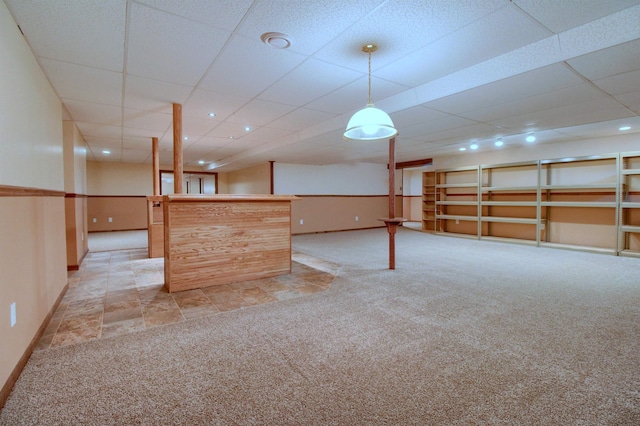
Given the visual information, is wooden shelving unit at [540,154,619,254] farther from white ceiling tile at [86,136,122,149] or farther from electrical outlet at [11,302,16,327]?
white ceiling tile at [86,136,122,149]

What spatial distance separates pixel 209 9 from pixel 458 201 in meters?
7.29

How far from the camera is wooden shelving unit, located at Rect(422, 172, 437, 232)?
27.7 feet

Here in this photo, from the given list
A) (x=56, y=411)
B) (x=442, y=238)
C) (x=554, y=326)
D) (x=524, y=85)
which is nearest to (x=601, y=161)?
(x=442, y=238)

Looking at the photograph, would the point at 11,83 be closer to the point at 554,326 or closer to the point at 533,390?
the point at 533,390

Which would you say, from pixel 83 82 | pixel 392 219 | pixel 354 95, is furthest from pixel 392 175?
pixel 83 82

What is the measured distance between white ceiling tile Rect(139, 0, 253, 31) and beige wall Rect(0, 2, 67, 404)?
946mm

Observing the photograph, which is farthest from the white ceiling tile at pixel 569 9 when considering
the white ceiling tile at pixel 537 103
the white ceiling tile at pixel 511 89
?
the white ceiling tile at pixel 537 103

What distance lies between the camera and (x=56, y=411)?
1.42 metres

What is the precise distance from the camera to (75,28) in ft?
7.08

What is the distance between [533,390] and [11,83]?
357 cm

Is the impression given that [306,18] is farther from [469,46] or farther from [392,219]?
[392,219]

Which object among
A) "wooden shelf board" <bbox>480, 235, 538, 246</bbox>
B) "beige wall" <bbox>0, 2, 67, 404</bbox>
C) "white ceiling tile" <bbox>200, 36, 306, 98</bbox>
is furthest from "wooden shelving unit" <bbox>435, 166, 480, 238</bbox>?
"beige wall" <bbox>0, 2, 67, 404</bbox>

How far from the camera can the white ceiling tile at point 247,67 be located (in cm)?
248

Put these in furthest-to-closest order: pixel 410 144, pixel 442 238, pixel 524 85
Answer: pixel 442 238, pixel 410 144, pixel 524 85
